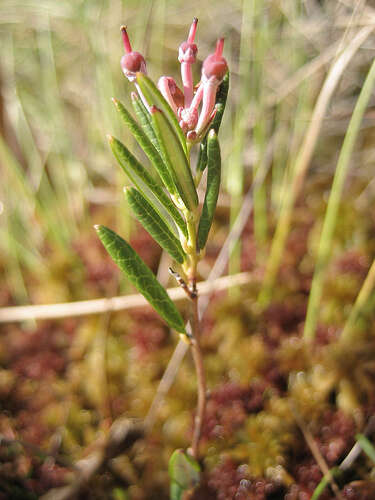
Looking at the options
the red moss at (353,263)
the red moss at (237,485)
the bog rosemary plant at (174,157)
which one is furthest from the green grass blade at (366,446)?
the red moss at (353,263)

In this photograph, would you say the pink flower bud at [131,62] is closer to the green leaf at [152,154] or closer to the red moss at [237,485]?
the green leaf at [152,154]

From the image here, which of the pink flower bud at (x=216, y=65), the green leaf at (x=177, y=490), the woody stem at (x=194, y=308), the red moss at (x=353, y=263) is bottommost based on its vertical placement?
the green leaf at (x=177, y=490)

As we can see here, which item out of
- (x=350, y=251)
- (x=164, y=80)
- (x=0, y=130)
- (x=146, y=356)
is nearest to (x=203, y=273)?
(x=146, y=356)

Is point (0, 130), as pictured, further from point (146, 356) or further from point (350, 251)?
point (350, 251)

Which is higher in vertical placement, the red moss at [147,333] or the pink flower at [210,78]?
the pink flower at [210,78]

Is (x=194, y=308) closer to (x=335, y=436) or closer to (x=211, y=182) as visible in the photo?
(x=211, y=182)

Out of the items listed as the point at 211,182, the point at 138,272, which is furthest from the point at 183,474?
the point at 211,182
